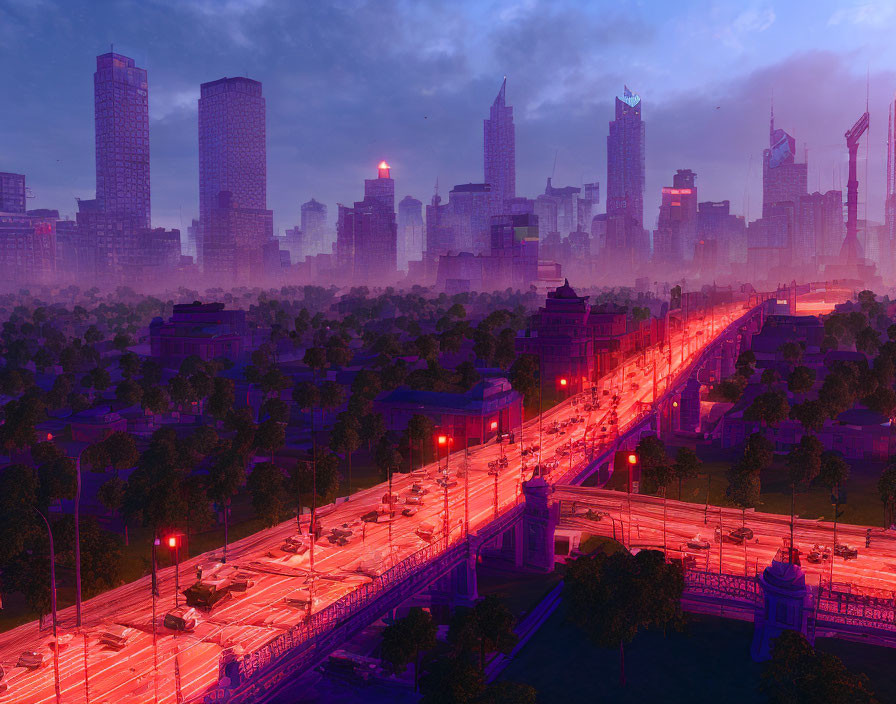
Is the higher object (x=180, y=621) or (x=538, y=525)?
(x=180, y=621)

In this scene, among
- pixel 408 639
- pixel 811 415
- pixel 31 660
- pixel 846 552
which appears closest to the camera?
pixel 31 660

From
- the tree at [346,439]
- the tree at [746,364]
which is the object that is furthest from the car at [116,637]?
the tree at [746,364]

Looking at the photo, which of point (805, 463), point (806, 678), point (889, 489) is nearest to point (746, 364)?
point (805, 463)

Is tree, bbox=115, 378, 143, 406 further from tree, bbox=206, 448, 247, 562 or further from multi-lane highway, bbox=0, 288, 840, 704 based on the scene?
multi-lane highway, bbox=0, 288, 840, 704

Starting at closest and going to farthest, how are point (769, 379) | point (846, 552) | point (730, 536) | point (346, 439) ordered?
point (846, 552), point (730, 536), point (346, 439), point (769, 379)

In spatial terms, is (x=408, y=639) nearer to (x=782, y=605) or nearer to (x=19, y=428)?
(x=782, y=605)

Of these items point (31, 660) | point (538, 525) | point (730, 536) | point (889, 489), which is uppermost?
point (889, 489)

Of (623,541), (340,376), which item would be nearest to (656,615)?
(623,541)
